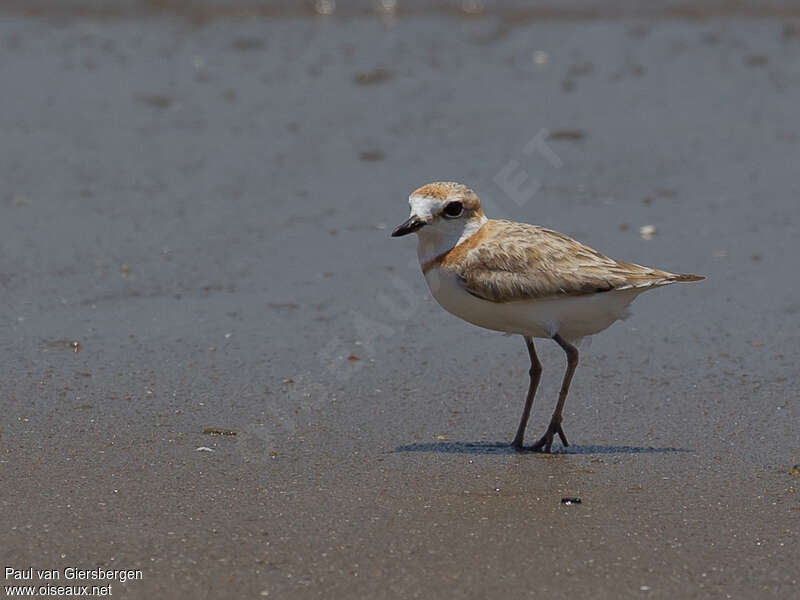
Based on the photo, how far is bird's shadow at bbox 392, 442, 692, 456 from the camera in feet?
16.4

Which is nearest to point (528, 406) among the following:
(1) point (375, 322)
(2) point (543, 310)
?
(2) point (543, 310)

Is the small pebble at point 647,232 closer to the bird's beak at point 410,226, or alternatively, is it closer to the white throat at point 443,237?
the white throat at point 443,237

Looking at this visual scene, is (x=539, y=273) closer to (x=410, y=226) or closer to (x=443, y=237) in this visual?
(x=443, y=237)

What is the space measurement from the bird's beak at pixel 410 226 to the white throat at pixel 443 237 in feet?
0.30

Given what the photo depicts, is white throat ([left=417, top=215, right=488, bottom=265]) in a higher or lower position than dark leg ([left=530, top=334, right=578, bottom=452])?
higher

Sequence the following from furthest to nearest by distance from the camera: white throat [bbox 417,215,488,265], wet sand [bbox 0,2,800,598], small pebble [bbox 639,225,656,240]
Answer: small pebble [bbox 639,225,656,240], white throat [bbox 417,215,488,265], wet sand [bbox 0,2,800,598]

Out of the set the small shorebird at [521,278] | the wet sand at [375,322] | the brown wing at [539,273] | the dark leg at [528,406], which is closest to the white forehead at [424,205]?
the small shorebird at [521,278]

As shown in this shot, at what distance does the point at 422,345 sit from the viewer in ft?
20.3

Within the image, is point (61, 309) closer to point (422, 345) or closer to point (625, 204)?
point (422, 345)

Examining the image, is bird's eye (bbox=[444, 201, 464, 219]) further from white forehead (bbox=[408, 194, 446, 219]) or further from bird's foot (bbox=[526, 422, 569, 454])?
bird's foot (bbox=[526, 422, 569, 454])

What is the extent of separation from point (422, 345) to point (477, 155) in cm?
313

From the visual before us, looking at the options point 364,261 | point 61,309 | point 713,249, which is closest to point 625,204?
point 713,249

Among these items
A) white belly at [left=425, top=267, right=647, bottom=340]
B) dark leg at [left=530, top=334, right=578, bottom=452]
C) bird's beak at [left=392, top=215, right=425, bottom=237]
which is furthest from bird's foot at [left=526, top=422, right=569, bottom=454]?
bird's beak at [left=392, top=215, right=425, bottom=237]

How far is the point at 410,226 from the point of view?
5.00m
